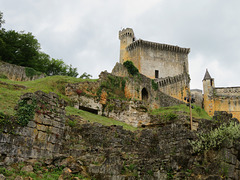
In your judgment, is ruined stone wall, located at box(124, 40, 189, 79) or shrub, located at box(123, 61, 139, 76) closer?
shrub, located at box(123, 61, 139, 76)

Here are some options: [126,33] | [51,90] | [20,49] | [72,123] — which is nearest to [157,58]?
[126,33]

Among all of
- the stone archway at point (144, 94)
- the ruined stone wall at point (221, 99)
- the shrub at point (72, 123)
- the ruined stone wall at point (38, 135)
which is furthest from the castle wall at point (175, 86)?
the ruined stone wall at point (38, 135)

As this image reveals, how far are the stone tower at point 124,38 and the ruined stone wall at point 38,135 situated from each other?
1579 inches

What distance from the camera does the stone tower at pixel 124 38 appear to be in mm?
52659

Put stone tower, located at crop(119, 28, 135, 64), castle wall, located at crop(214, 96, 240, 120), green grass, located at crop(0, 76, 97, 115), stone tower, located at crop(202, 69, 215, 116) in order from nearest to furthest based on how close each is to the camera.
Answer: green grass, located at crop(0, 76, 97, 115), castle wall, located at crop(214, 96, 240, 120), stone tower, located at crop(202, 69, 215, 116), stone tower, located at crop(119, 28, 135, 64)

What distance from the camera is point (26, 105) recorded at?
11.4 metres

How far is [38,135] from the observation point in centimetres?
1156

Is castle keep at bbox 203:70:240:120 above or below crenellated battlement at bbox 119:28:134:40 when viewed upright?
below

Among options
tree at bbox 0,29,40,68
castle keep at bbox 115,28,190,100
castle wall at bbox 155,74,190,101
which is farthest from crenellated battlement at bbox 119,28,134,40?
tree at bbox 0,29,40,68

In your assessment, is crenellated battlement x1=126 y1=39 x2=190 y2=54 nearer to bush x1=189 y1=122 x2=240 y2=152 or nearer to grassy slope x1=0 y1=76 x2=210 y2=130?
grassy slope x1=0 y1=76 x2=210 y2=130

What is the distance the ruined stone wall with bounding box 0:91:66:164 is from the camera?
401 inches

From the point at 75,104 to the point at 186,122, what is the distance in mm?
8785

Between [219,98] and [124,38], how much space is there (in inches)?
930

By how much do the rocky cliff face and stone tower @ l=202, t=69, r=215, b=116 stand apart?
24.3 m
